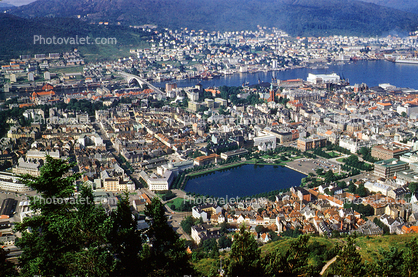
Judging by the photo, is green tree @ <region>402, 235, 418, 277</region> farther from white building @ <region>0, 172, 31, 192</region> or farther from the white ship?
the white ship

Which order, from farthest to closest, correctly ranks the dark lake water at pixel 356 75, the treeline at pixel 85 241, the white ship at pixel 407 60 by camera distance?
the white ship at pixel 407 60 → the dark lake water at pixel 356 75 → the treeline at pixel 85 241

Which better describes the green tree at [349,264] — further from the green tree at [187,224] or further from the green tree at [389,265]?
the green tree at [187,224]

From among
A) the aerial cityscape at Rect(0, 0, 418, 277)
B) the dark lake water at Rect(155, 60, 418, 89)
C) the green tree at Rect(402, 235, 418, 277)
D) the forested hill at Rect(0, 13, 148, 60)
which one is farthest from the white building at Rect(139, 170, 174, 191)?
the forested hill at Rect(0, 13, 148, 60)

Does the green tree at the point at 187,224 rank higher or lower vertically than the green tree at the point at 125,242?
lower

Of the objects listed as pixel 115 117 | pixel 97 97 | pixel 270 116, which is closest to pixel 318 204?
pixel 270 116

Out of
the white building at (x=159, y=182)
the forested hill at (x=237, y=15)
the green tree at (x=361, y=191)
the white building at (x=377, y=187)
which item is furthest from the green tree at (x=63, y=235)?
the forested hill at (x=237, y=15)

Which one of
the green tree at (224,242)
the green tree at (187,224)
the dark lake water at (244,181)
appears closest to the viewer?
the green tree at (224,242)

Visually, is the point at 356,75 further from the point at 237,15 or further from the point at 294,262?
the point at 237,15
